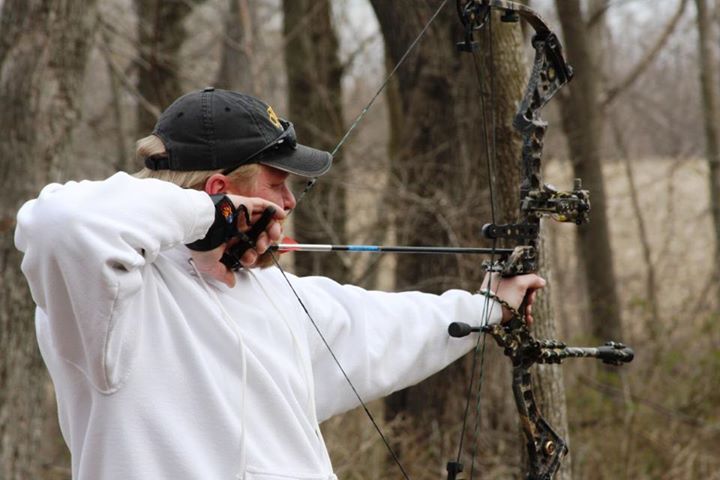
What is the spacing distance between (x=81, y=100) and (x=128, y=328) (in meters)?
3.39

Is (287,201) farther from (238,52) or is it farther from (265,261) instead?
(238,52)

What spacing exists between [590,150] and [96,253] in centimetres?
687

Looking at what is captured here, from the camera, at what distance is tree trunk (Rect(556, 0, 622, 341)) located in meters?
8.42

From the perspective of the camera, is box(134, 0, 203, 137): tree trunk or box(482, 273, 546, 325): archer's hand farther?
box(134, 0, 203, 137): tree trunk

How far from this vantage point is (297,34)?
340 inches

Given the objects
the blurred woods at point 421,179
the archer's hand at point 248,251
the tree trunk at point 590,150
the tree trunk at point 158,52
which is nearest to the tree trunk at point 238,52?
the blurred woods at point 421,179

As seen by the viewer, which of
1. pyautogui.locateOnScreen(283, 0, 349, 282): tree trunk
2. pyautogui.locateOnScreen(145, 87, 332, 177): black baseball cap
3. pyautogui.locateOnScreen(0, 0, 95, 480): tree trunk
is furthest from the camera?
pyautogui.locateOnScreen(283, 0, 349, 282): tree trunk

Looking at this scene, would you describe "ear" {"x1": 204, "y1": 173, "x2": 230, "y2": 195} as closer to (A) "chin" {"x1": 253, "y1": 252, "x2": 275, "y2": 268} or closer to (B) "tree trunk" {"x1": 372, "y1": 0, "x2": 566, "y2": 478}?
(A) "chin" {"x1": 253, "y1": 252, "x2": 275, "y2": 268}

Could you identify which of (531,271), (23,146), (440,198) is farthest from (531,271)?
(23,146)

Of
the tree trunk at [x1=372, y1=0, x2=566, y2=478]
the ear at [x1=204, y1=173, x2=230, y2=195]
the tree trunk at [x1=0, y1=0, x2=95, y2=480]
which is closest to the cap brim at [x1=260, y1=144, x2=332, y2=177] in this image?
the ear at [x1=204, y1=173, x2=230, y2=195]

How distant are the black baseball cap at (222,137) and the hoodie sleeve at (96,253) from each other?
12.5 inches

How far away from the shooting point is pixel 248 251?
2459mm

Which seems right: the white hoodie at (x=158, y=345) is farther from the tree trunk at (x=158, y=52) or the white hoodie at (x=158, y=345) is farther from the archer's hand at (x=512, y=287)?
the tree trunk at (x=158, y=52)

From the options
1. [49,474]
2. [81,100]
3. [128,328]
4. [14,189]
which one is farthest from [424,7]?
[49,474]
